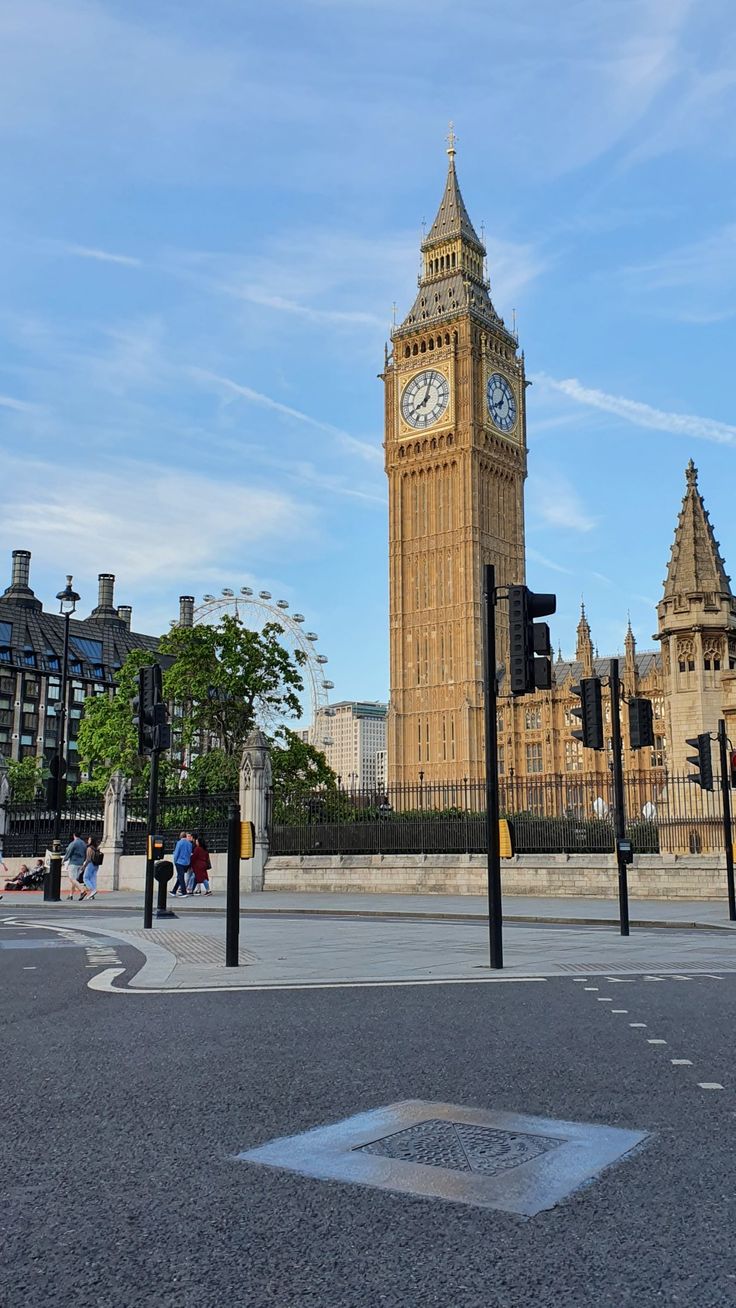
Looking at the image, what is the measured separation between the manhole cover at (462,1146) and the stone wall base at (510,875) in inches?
870

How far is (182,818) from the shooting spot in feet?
108

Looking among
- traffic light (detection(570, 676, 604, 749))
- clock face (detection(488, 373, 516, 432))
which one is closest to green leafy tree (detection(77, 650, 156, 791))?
traffic light (detection(570, 676, 604, 749))

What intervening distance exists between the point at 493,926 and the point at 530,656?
9.51ft

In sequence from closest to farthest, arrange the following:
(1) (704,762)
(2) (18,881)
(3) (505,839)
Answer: (3) (505,839) → (1) (704,762) → (2) (18,881)

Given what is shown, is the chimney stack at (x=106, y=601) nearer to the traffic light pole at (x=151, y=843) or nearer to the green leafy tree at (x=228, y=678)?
the green leafy tree at (x=228, y=678)

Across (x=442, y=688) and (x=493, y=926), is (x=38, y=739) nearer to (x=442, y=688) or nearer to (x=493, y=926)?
(x=442, y=688)

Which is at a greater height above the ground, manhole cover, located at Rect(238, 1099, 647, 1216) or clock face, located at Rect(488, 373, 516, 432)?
clock face, located at Rect(488, 373, 516, 432)

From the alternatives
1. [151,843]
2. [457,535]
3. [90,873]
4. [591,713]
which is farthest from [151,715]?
[457,535]

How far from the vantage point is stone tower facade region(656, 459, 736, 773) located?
29750 mm

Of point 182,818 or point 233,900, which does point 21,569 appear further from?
point 233,900

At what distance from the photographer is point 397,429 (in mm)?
100188

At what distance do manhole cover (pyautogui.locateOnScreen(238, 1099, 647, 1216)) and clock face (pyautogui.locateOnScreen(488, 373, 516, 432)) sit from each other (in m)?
97.2

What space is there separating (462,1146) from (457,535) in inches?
3691

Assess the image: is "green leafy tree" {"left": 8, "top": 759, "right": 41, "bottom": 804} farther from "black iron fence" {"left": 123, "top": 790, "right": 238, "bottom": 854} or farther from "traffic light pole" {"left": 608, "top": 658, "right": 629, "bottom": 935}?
"traffic light pole" {"left": 608, "top": 658, "right": 629, "bottom": 935}
